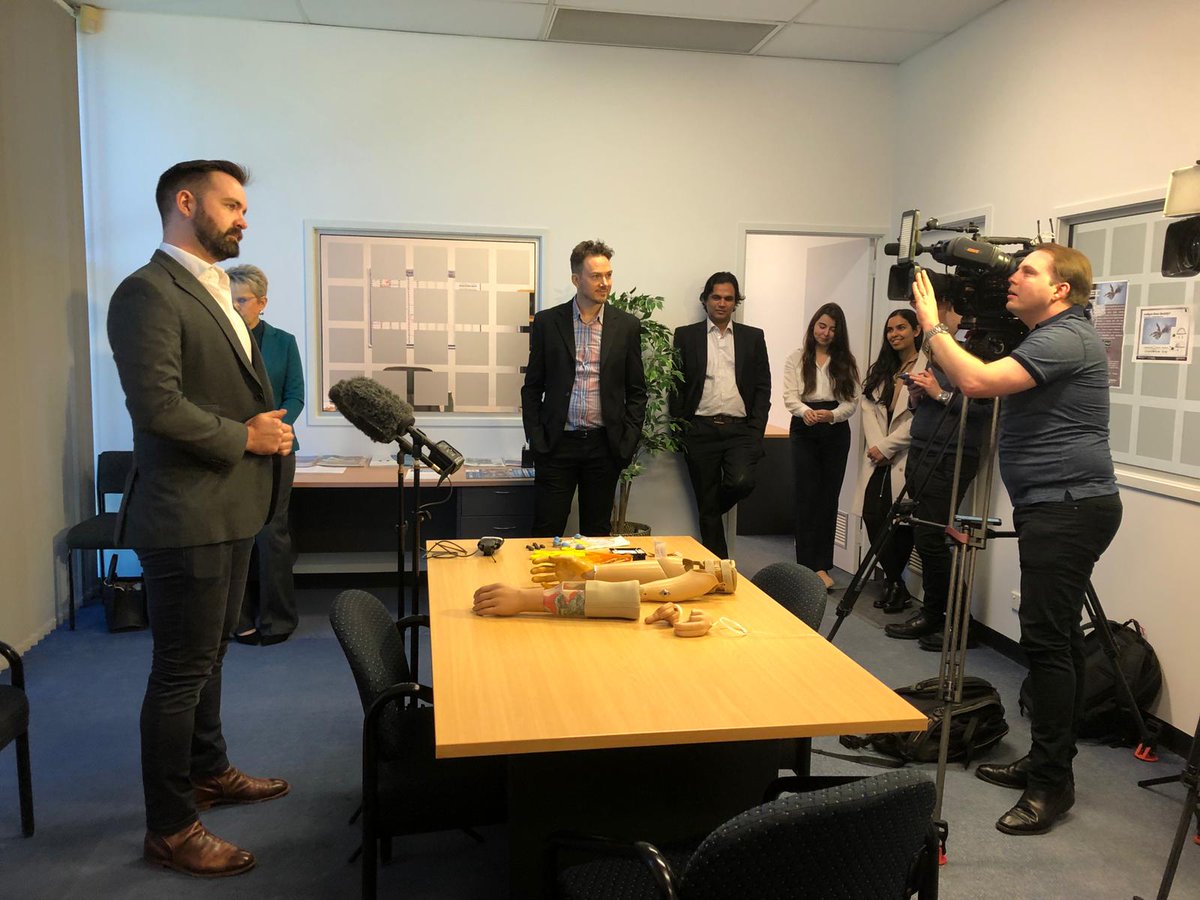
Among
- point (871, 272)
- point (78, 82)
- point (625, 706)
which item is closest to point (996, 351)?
point (625, 706)

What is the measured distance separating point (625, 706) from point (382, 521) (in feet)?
11.9

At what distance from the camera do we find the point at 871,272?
18.3ft

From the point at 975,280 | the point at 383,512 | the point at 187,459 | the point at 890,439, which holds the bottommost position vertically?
the point at 383,512

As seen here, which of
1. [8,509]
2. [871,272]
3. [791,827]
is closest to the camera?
[791,827]

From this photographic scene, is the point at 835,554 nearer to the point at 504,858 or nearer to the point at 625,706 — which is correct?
the point at 504,858

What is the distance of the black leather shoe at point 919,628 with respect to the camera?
4504 mm

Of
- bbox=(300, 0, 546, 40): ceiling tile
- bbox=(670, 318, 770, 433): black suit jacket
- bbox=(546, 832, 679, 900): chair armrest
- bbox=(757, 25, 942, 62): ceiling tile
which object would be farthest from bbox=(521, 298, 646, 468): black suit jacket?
bbox=(546, 832, 679, 900): chair armrest

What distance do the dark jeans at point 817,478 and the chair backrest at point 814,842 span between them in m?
3.95

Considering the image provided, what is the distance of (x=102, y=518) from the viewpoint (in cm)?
441

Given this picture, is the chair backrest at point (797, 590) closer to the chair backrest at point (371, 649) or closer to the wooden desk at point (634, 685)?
the wooden desk at point (634, 685)

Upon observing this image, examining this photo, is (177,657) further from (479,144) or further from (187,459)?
(479,144)

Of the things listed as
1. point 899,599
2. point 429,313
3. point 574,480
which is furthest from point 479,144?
point 899,599

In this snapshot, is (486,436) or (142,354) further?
(486,436)

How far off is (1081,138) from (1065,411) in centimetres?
191
